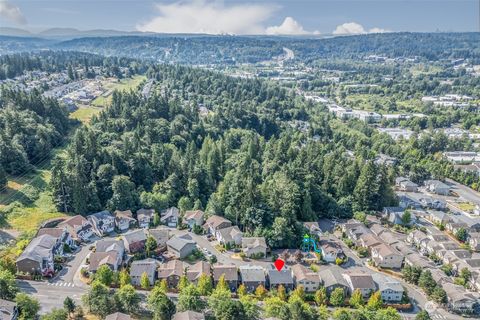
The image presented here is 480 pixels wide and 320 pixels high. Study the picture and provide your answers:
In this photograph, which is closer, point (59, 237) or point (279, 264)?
point (279, 264)

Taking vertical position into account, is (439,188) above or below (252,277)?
above

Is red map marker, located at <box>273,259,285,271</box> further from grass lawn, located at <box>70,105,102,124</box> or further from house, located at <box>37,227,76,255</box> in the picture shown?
grass lawn, located at <box>70,105,102,124</box>

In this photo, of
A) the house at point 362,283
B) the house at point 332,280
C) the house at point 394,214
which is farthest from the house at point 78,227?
the house at point 394,214

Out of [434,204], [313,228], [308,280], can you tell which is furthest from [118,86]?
[308,280]

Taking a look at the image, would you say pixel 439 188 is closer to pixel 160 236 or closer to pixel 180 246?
pixel 180 246

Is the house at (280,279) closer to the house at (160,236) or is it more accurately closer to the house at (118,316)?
the house at (160,236)

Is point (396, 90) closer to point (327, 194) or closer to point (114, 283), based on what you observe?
point (327, 194)
